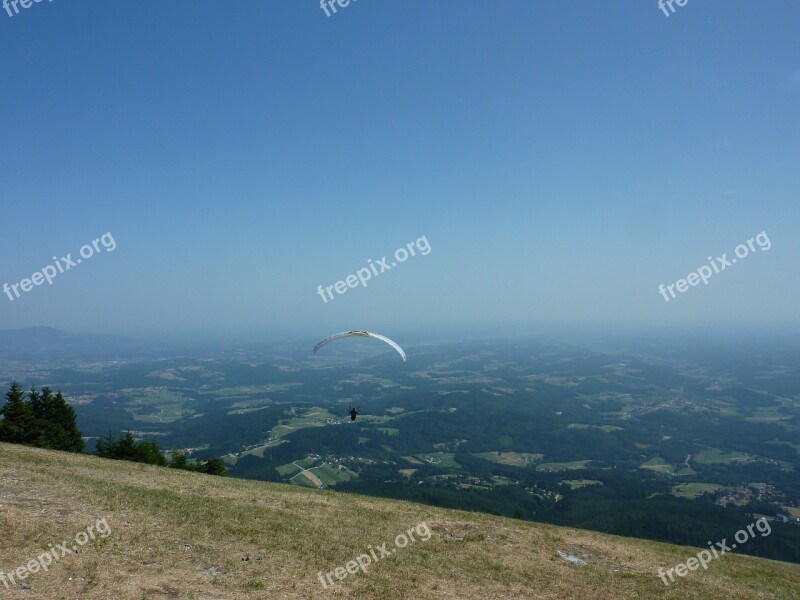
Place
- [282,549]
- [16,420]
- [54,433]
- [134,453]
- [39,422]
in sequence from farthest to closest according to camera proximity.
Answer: [54,433]
[134,453]
[39,422]
[16,420]
[282,549]

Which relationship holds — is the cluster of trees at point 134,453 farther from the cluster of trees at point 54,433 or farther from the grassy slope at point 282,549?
the grassy slope at point 282,549

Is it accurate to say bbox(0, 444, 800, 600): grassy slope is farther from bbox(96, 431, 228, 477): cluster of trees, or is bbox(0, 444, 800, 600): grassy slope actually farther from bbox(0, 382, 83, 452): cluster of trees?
bbox(96, 431, 228, 477): cluster of trees

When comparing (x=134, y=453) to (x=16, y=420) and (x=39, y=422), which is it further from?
(x=16, y=420)

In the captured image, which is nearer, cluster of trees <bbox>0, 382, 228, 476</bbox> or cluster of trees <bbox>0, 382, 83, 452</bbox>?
cluster of trees <bbox>0, 382, 83, 452</bbox>

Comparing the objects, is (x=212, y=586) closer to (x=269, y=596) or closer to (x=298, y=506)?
(x=269, y=596)

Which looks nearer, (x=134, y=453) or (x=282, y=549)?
(x=282, y=549)

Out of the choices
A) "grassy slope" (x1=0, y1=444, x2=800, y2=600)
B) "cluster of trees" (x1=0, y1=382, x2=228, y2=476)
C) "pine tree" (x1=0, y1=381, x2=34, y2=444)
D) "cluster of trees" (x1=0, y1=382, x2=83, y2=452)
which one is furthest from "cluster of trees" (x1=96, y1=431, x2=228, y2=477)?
"grassy slope" (x1=0, y1=444, x2=800, y2=600)

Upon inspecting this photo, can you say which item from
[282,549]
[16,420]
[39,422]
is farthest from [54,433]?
[282,549]
